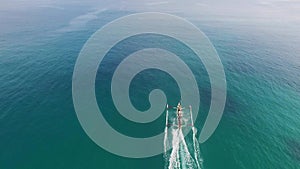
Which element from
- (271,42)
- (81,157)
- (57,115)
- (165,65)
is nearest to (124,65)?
(165,65)

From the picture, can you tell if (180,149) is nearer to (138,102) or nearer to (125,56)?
(138,102)

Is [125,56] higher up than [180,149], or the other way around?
[125,56]

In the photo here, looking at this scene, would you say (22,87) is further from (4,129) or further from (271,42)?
(271,42)

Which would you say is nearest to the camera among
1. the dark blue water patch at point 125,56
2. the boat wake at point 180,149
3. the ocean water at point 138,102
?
the boat wake at point 180,149

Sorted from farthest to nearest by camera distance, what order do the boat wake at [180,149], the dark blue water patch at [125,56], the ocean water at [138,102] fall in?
the dark blue water patch at [125,56], the ocean water at [138,102], the boat wake at [180,149]

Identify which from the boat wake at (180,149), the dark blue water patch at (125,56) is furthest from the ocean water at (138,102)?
the boat wake at (180,149)

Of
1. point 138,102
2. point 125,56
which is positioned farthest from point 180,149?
point 125,56

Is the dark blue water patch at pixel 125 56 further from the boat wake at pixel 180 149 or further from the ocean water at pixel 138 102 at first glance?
the boat wake at pixel 180 149
